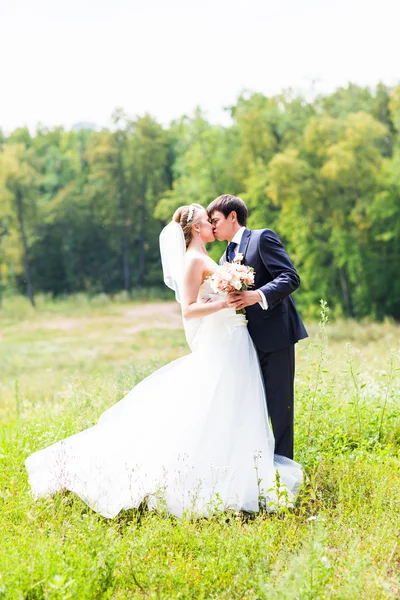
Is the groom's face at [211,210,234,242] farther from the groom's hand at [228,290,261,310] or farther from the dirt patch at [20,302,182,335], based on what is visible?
the dirt patch at [20,302,182,335]

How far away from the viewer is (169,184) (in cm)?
4450

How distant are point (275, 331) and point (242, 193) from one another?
89.9ft

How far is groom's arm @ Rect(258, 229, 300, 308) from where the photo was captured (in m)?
4.75

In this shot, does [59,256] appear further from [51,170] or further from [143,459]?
[143,459]

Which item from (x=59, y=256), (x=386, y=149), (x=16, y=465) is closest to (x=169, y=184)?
(x=59, y=256)

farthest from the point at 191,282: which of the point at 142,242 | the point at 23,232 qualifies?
the point at 142,242

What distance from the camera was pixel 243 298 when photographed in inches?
185

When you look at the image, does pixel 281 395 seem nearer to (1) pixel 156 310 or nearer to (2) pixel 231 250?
(2) pixel 231 250

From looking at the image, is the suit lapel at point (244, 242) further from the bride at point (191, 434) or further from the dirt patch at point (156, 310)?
the dirt patch at point (156, 310)

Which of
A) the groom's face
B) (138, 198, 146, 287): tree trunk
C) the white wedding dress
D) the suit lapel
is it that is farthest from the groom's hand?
(138, 198, 146, 287): tree trunk

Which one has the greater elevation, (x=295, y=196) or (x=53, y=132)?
(x=53, y=132)

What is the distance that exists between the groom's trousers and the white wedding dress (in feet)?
0.29

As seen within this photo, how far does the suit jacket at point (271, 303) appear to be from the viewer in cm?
489

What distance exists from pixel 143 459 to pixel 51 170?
148 feet
